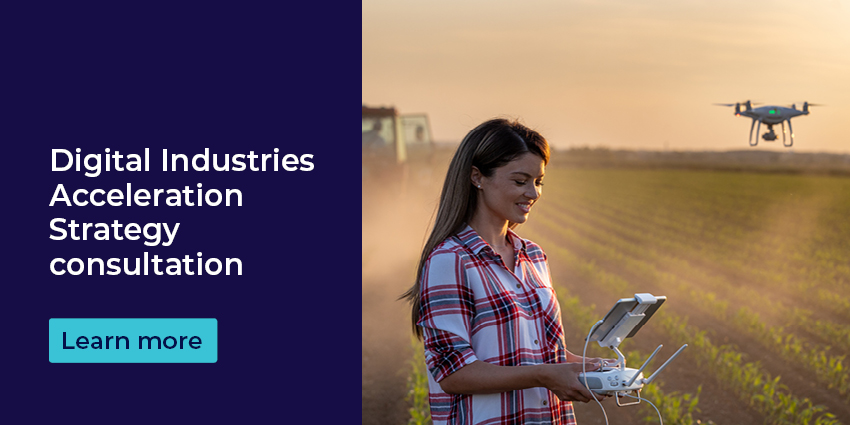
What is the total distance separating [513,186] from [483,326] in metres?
0.38

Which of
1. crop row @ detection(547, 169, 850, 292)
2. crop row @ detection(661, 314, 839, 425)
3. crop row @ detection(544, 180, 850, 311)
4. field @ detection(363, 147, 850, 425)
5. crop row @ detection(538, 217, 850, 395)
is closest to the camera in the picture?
crop row @ detection(661, 314, 839, 425)

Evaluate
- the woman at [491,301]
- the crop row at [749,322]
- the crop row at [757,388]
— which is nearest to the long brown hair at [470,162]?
the woman at [491,301]

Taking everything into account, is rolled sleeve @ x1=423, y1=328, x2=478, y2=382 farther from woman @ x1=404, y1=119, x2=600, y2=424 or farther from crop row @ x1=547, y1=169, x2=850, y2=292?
crop row @ x1=547, y1=169, x2=850, y2=292

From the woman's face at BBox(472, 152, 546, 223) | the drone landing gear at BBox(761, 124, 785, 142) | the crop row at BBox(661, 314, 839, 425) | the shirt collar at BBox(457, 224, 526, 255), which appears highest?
the drone landing gear at BBox(761, 124, 785, 142)

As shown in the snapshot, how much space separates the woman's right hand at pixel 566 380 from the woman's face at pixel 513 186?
0.40 meters

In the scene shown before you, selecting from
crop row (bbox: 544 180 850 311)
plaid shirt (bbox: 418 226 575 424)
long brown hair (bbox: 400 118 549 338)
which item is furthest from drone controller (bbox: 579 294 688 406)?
crop row (bbox: 544 180 850 311)

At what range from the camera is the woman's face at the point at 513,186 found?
6.49 feet

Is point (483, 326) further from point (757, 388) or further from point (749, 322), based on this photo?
point (749, 322)

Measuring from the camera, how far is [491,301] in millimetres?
1880

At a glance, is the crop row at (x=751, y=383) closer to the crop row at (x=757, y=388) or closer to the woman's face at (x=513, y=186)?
the crop row at (x=757, y=388)

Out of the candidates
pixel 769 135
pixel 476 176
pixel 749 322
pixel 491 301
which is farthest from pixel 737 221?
pixel 491 301

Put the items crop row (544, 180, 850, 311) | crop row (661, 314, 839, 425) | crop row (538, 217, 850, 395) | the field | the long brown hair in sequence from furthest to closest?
crop row (544, 180, 850, 311)
crop row (538, 217, 850, 395)
the field
crop row (661, 314, 839, 425)
the long brown hair

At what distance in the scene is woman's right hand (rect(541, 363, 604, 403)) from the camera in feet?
6.08

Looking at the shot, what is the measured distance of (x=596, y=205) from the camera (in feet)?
75.1
